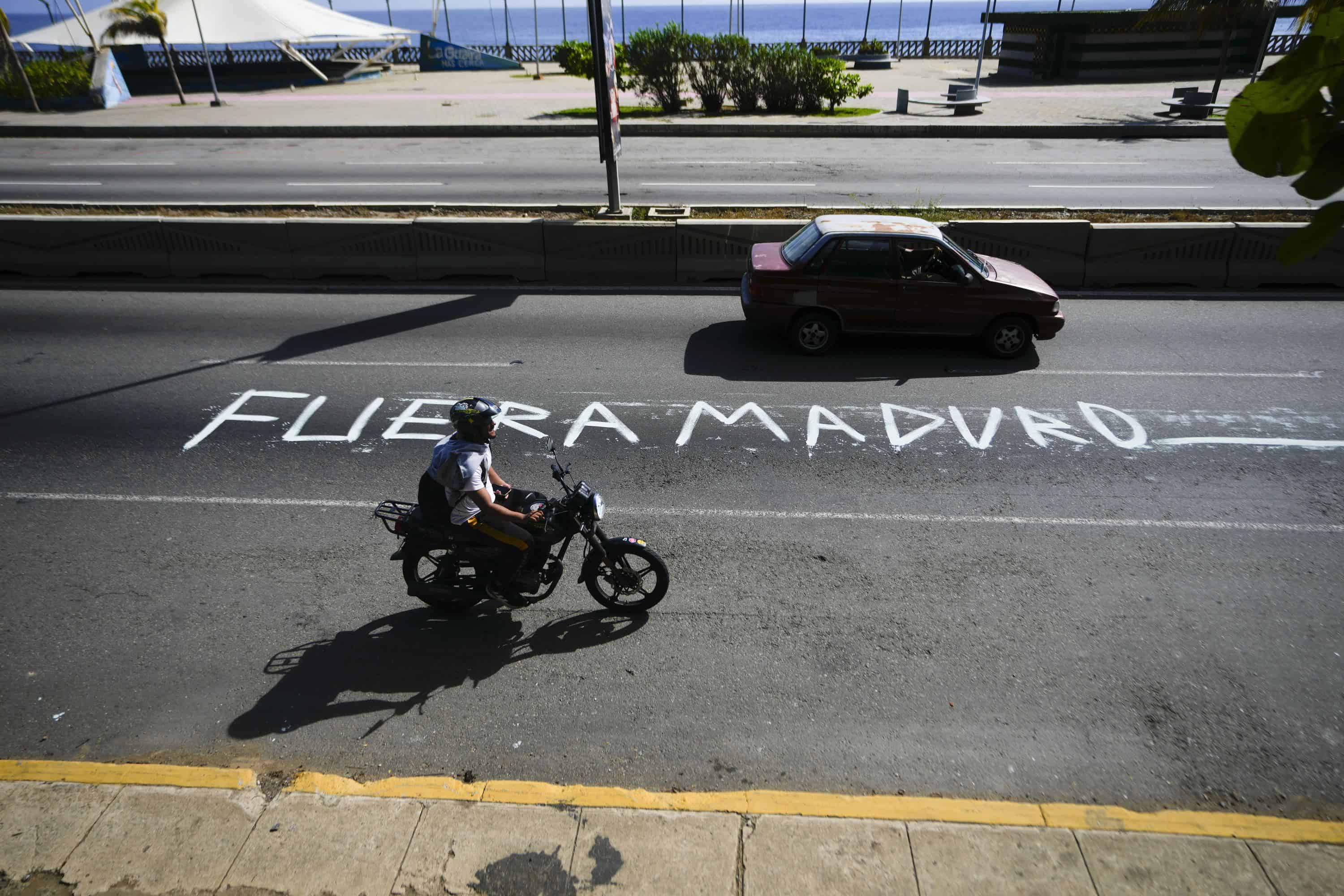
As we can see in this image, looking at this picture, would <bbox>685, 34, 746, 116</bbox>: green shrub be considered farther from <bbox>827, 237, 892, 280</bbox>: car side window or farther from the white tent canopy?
<bbox>827, 237, 892, 280</bbox>: car side window

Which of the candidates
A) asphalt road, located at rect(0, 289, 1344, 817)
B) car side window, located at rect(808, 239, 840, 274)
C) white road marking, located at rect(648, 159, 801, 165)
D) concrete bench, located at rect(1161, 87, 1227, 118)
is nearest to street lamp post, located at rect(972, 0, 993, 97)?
concrete bench, located at rect(1161, 87, 1227, 118)

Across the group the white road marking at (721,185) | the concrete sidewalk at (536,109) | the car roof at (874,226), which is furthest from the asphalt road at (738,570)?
the concrete sidewalk at (536,109)

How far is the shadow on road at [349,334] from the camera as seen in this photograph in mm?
9531

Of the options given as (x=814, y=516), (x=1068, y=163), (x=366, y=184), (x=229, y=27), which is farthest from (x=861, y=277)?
(x=229, y=27)

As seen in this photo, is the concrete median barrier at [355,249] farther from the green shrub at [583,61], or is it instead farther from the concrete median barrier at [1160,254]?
the green shrub at [583,61]

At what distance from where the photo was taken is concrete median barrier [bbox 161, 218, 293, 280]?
13.4 m

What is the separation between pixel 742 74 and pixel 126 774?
30.6 meters

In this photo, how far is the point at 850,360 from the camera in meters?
10.3

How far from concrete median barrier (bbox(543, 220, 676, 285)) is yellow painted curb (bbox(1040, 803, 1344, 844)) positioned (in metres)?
10.4

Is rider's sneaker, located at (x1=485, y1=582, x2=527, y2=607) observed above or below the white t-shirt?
below

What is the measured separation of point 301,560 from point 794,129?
77.5 feet

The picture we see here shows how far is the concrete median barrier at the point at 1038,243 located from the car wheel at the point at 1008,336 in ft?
10.0

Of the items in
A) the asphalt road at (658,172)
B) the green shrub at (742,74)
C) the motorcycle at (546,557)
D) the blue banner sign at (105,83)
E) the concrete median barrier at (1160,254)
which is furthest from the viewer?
the blue banner sign at (105,83)

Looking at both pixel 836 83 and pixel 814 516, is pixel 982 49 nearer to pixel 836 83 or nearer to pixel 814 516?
pixel 836 83
